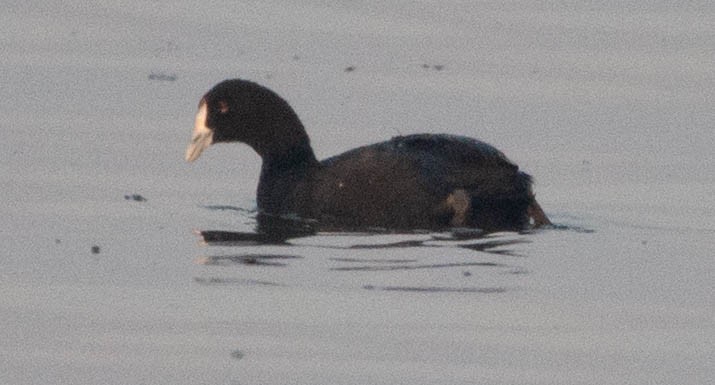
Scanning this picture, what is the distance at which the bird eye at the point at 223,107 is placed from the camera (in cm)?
1481

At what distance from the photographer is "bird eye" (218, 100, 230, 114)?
14.8 m

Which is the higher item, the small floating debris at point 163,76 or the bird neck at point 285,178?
the small floating debris at point 163,76

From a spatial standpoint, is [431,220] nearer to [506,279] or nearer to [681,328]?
[506,279]

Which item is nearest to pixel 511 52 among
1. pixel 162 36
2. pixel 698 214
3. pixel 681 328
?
pixel 162 36

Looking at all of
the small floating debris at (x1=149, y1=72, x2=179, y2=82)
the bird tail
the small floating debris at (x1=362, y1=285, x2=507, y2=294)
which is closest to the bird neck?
the bird tail

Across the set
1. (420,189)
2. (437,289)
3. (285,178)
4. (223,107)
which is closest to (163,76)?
(223,107)

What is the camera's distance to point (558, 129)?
1661 centimetres

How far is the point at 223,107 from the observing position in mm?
14836

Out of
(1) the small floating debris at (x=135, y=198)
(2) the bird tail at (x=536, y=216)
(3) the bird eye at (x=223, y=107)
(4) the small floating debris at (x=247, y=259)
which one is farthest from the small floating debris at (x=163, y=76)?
(4) the small floating debris at (x=247, y=259)

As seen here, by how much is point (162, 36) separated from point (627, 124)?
4417mm

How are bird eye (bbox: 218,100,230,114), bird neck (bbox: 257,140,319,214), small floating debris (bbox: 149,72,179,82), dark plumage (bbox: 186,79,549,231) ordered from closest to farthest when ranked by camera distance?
dark plumage (bbox: 186,79,549,231), bird neck (bbox: 257,140,319,214), bird eye (bbox: 218,100,230,114), small floating debris (bbox: 149,72,179,82)

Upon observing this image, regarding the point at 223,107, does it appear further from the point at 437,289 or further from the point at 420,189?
the point at 437,289

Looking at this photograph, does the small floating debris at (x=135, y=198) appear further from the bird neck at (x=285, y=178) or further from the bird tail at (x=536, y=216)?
the bird tail at (x=536, y=216)

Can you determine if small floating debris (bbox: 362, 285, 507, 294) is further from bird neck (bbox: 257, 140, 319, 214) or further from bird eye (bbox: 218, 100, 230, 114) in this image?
bird eye (bbox: 218, 100, 230, 114)
